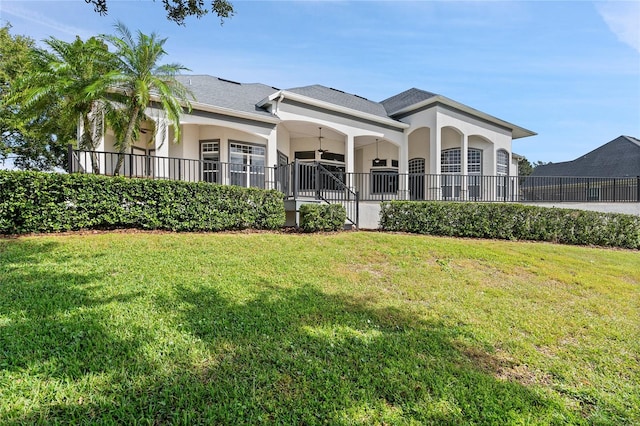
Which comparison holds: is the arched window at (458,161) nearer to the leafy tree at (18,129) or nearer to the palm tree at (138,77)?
the palm tree at (138,77)

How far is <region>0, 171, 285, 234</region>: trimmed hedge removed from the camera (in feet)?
20.4

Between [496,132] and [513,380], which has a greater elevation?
[496,132]

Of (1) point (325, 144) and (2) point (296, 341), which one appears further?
(1) point (325, 144)

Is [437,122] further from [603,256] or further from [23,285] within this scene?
[23,285]

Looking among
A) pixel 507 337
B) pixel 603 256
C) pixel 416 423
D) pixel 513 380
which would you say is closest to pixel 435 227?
pixel 603 256

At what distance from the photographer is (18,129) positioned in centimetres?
2278

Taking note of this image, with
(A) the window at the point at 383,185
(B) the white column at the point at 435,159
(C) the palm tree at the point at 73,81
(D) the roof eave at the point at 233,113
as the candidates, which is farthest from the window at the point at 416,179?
(C) the palm tree at the point at 73,81

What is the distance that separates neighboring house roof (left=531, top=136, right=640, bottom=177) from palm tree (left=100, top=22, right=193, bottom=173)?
1198 inches

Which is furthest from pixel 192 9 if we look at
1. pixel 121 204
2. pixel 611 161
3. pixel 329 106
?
pixel 611 161

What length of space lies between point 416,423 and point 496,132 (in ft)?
61.0

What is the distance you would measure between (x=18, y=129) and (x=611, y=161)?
46.2 meters

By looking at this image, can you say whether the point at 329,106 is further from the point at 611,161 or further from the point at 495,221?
the point at 611,161

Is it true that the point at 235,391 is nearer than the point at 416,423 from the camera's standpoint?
No

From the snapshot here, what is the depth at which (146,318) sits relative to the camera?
3.22 metres
